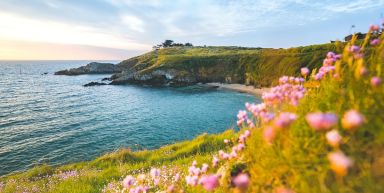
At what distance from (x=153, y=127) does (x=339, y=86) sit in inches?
1321

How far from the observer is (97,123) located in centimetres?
3838

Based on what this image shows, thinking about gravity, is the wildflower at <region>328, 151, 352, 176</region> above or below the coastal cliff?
below

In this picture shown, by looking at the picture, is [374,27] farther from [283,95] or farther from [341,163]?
[341,163]

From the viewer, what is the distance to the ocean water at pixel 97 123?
27.1 m

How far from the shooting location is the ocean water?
89.0 feet

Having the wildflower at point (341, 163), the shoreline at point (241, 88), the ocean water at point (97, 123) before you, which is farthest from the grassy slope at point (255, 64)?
the wildflower at point (341, 163)

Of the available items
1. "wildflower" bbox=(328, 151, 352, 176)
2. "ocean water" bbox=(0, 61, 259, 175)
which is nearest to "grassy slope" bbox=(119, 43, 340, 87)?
"ocean water" bbox=(0, 61, 259, 175)

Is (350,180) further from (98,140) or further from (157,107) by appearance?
(157,107)

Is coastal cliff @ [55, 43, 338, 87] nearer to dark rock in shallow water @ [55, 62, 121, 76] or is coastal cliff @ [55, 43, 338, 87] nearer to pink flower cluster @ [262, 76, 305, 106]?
dark rock in shallow water @ [55, 62, 121, 76]

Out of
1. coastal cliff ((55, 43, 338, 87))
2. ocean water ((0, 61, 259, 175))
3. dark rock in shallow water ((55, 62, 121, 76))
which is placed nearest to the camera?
ocean water ((0, 61, 259, 175))

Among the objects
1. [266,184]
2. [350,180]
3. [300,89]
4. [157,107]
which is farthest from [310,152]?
[157,107]

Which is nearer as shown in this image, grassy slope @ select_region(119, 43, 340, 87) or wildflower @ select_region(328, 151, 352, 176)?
wildflower @ select_region(328, 151, 352, 176)

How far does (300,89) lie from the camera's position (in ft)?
12.7

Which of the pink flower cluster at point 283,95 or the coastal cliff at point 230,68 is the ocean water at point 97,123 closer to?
the coastal cliff at point 230,68
